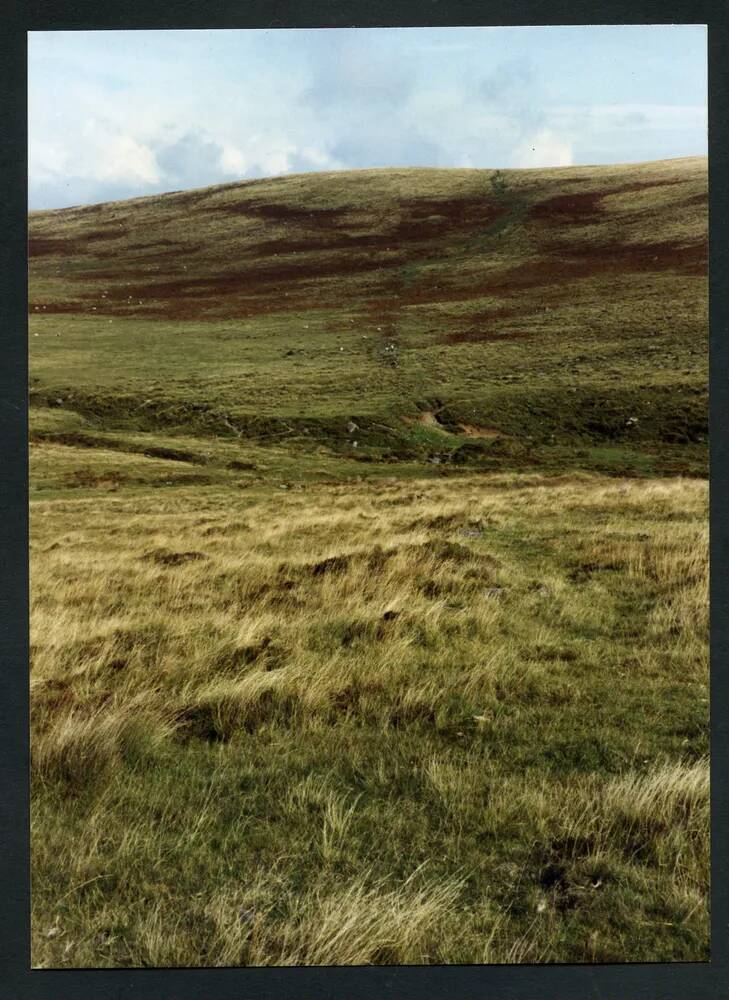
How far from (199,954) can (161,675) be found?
288 centimetres

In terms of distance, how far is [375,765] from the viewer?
4.21 meters

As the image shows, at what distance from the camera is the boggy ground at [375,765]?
307cm

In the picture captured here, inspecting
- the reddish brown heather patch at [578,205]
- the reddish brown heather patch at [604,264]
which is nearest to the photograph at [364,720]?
the reddish brown heather patch at [604,264]

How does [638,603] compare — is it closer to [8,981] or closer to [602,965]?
[602,965]

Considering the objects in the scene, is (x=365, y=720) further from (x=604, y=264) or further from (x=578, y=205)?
(x=578, y=205)

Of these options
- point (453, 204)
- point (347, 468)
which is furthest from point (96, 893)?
point (453, 204)

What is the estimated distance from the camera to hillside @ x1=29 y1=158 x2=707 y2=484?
3428 cm

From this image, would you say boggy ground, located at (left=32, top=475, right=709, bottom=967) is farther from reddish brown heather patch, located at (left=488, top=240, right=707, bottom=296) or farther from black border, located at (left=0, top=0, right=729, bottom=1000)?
reddish brown heather patch, located at (left=488, top=240, right=707, bottom=296)

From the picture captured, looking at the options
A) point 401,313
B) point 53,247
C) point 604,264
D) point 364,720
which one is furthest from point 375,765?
point 53,247

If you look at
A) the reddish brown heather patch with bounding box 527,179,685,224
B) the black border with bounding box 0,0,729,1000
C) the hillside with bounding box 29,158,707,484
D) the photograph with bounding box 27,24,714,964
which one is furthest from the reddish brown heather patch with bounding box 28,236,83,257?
the black border with bounding box 0,0,729,1000

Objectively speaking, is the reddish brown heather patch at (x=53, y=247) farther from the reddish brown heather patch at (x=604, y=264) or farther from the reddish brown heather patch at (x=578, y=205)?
the reddish brown heather patch at (x=578, y=205)

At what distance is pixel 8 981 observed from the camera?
106 inches

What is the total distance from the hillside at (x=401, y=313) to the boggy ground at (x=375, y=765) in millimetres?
22223

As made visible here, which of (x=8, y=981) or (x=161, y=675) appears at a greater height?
(x=161, y=675)
